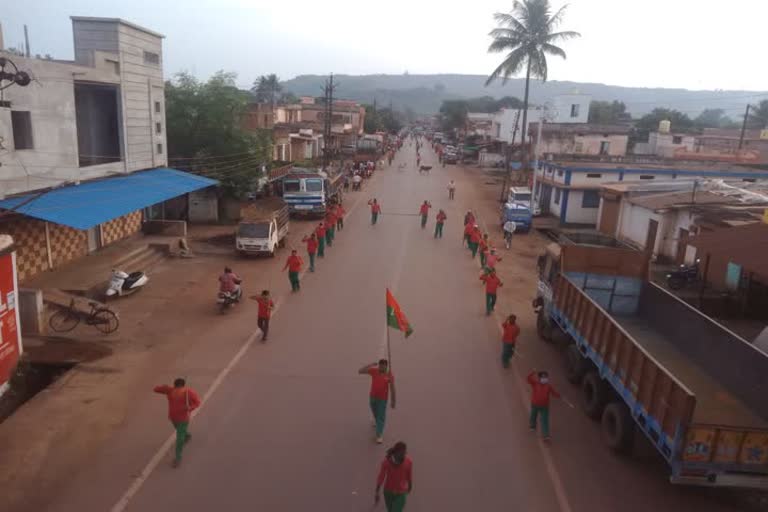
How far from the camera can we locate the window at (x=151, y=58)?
857 inches

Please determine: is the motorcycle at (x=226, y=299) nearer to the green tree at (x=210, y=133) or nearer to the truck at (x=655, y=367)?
the truck at (x=655, y=367)

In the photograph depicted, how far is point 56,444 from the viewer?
26.9ft

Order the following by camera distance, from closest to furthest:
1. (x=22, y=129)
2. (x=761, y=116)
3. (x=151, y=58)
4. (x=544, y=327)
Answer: (x=544, y=327) < (x=22, y=129) < (x=151, y=58) < (x=761, y=116)

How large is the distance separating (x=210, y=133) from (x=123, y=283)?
541 inches

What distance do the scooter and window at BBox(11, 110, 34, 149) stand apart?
3.97 metres

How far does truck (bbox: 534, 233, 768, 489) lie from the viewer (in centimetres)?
670

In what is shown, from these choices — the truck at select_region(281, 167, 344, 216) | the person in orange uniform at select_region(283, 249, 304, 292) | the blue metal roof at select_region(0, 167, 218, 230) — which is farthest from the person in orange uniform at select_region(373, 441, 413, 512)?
the truck at select_region(281, 167, 344, 216)

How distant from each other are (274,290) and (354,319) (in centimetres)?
346

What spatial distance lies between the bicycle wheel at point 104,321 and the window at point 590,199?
22782mm

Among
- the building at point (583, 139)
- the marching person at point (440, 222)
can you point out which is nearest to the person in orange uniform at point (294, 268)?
the marching person at point (440, 222)

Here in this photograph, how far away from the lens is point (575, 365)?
1064 cm

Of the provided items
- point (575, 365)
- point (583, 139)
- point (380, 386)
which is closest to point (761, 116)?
point (583, 139)

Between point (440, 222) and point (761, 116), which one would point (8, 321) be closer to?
point (440, 222)

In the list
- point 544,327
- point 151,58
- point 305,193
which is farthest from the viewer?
point 305,193
